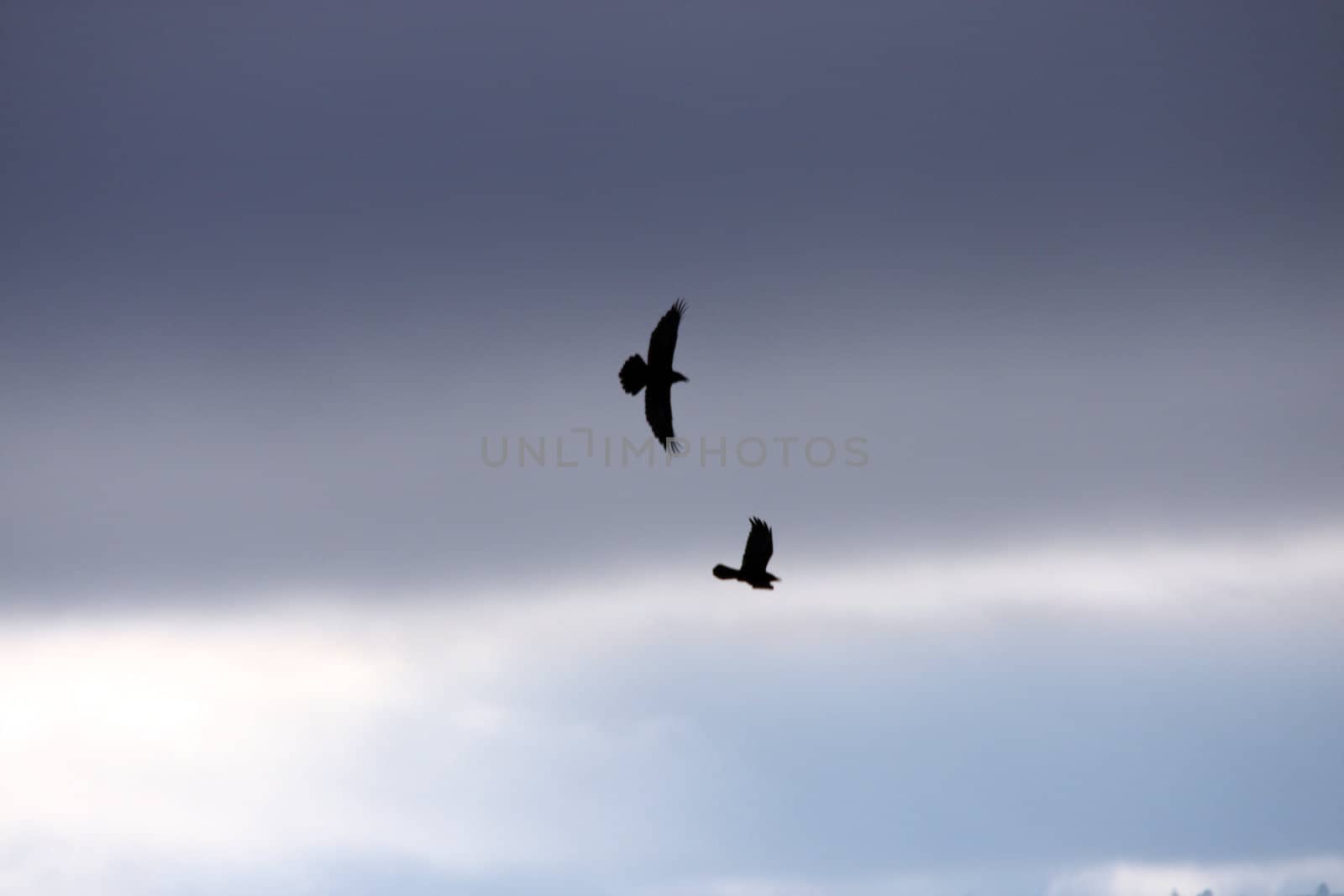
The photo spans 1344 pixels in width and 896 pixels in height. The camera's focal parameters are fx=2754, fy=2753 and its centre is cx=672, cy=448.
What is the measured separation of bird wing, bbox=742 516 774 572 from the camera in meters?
81.8

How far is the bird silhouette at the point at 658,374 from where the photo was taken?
80.2m

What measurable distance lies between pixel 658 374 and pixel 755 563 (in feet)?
21.1

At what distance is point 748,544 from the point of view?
81.8 meters

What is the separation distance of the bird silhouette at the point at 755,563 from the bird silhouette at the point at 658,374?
14.0 feet

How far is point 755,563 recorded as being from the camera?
81812 millimetres

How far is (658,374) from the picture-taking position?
80500 mm

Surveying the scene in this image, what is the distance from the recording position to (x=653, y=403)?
8050 cm

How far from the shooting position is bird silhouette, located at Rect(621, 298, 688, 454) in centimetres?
8019

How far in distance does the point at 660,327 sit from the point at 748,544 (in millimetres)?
7085

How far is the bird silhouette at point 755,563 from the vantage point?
268 ft

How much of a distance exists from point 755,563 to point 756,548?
0.43 m

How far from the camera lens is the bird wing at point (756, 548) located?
81.8 meters

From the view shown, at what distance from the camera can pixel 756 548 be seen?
81812 millimetres

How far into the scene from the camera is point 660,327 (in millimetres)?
80125
